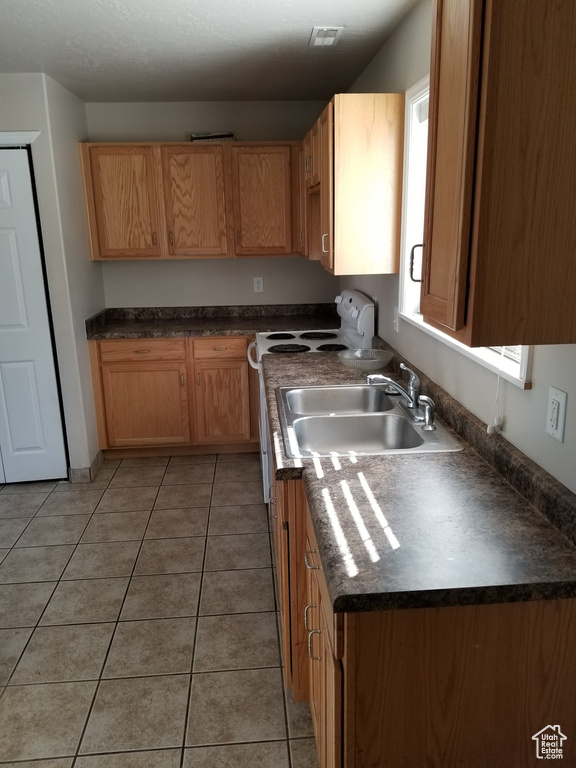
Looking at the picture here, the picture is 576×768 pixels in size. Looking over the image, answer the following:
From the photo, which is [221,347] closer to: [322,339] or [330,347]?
[322,339]

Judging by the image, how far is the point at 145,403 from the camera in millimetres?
3900

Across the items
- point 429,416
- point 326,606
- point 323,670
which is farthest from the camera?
point 429,416

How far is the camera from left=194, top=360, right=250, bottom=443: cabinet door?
12.7 feet

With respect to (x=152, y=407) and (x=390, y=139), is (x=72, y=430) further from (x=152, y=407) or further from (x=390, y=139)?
(x=390, y=139)

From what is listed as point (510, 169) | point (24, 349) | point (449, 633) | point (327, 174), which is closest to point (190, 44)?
point (327, 174)

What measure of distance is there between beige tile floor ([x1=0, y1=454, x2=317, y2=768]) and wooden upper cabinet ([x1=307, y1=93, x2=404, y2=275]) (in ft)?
4.93

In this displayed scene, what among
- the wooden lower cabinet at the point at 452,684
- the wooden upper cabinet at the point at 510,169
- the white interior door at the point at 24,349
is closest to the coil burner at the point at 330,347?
the white interior door at the point at 24,349

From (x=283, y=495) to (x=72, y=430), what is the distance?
2.35 metres

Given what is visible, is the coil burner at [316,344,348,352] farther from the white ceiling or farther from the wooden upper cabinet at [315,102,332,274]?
the white ceiling

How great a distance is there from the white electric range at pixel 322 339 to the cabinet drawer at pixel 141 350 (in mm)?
576

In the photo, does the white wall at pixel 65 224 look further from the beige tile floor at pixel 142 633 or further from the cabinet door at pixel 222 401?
the cabinet door at pixel 222 401

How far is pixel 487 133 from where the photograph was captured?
3.30 feet

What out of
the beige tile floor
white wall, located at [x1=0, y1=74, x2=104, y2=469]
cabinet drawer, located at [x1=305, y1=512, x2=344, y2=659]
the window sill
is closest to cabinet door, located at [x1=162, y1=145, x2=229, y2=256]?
white wall, located at [x1=0, y1=74, x2=104, y2=469]

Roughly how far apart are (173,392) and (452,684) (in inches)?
119
